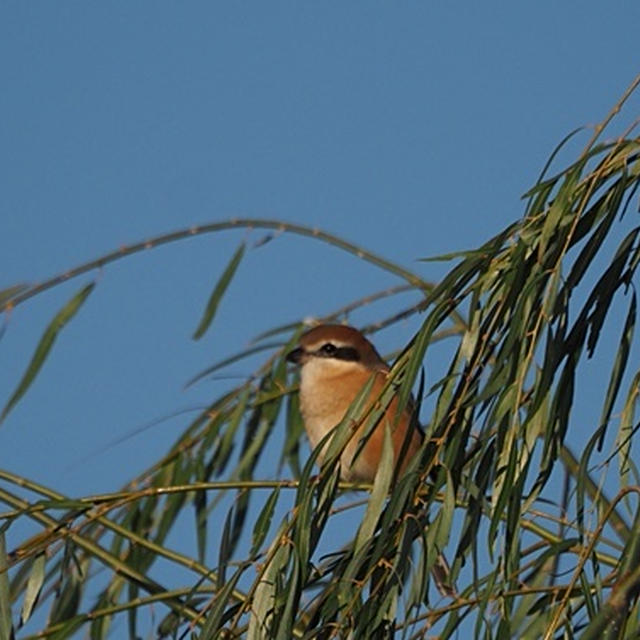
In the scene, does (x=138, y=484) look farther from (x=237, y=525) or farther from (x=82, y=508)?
(x=82, y=508)

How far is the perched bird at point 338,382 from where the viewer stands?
14.5 ft

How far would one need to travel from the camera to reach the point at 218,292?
4207mm

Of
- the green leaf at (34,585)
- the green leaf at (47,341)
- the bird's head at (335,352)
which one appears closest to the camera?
the green leaf at (34,585)

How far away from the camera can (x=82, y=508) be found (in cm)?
276

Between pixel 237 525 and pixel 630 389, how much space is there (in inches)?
61.2

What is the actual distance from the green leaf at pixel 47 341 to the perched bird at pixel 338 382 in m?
0.73

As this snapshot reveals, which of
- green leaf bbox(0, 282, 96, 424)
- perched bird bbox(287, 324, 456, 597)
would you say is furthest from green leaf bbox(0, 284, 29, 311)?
perched bird bbox(287, 324, 456, 597)

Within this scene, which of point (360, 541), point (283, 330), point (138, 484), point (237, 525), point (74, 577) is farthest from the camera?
point (283, 330)

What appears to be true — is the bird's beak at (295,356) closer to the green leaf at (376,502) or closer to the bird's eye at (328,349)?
the bird's eye at (328,349)

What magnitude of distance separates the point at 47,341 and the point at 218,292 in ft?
1.63

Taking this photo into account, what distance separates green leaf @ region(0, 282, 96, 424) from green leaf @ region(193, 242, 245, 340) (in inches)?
10.5

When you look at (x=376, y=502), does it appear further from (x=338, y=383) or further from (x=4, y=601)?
(x=338, y=383)

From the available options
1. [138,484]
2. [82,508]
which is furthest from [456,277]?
[138,484]

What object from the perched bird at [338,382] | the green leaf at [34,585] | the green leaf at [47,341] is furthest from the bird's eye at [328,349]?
the green leaf at [34,585]
